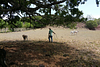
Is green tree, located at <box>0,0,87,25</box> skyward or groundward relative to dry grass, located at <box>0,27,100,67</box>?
skyward

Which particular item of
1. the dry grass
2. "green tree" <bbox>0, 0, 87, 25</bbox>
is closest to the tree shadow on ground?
the dry grass

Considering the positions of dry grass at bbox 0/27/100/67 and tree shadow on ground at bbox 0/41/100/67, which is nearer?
tree shadow on ground at bbox 0/41/100/67

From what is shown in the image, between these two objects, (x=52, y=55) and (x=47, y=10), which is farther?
(x=47, y=10)

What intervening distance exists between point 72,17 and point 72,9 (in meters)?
1.24

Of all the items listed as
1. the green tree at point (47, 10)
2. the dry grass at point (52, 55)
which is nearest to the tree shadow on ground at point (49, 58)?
the dry grass at point (52, 55)

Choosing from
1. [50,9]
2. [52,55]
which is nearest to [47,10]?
[50,9]

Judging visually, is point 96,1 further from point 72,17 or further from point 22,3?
point 22,3

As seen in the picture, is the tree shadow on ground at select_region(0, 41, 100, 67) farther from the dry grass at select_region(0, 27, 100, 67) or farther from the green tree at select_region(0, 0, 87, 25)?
the green tree at select_region(0, 0, 87, 25)

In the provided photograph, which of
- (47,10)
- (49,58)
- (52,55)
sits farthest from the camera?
(47,10)

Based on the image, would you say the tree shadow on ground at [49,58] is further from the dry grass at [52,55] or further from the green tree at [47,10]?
the green tree at [47,10]

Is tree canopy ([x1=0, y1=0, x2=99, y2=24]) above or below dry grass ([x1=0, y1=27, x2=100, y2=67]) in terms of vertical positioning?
above

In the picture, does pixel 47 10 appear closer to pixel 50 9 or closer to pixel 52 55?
pixel 50 9

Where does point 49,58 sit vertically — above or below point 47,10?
below

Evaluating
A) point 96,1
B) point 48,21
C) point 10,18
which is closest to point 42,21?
point 48,21
